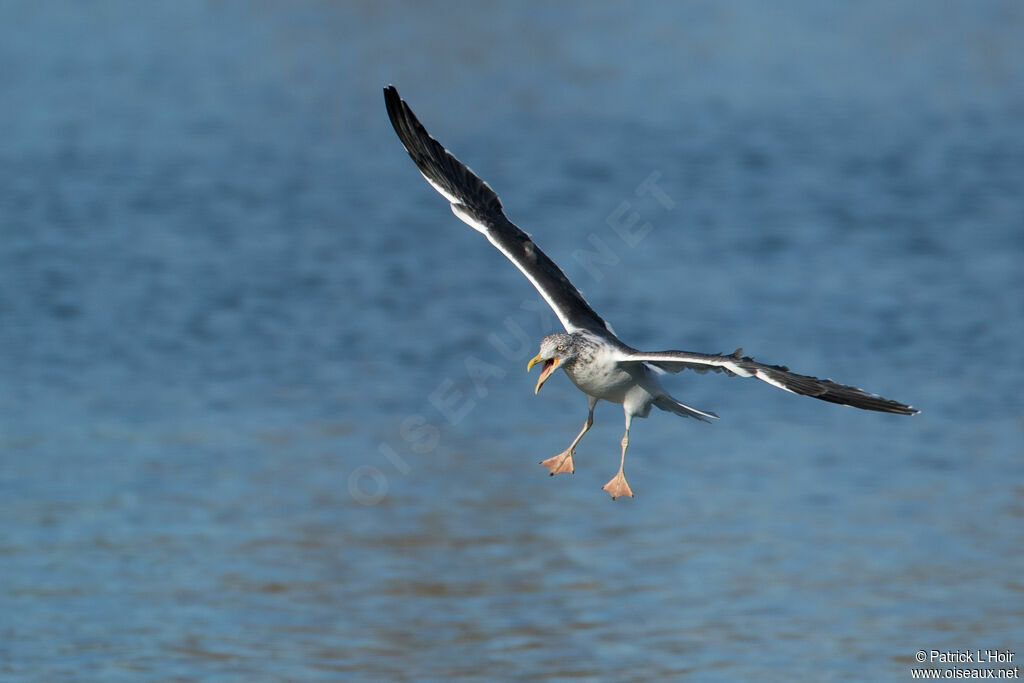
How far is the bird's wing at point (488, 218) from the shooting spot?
35.0 feet

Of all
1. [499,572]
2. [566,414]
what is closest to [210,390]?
[566,414]

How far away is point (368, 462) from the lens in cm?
1961

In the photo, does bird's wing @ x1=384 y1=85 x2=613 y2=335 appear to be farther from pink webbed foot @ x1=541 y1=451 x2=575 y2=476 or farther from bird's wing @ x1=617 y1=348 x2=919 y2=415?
bird's wing @ x1=617 y1=348 x2=919 y2=415

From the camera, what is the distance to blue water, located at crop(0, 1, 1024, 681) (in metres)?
15.3

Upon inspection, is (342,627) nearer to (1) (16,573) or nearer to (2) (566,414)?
(1) (16,573)

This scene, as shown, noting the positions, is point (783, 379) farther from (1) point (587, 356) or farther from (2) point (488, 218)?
(2) point (488, 218)

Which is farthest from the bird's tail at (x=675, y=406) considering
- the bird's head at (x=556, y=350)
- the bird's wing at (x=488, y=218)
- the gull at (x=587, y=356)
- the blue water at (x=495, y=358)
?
the blue water at (x=495, y=358)

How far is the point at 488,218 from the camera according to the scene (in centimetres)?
1137

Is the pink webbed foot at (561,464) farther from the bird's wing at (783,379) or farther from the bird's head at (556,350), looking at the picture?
the bird's wing at (783,379)

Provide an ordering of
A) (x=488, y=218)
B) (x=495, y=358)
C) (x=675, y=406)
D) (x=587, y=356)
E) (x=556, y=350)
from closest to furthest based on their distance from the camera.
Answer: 1. (x=556, y=350)
2. (x=587, y=356)
3. (x=675, y=406)
4. (x=488, y=218)
5. (x=495, y=358)

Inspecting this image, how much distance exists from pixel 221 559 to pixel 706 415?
866cm

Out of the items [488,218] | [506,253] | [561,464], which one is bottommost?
[561,464]

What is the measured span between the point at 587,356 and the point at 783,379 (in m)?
1.38

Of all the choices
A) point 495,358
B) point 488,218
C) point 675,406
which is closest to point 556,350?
point 675,406
